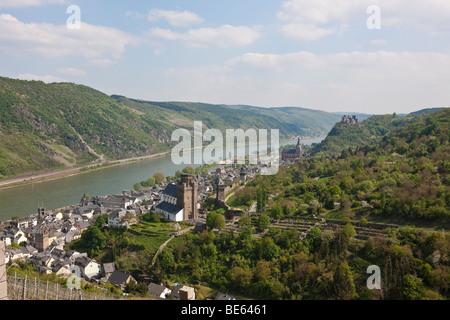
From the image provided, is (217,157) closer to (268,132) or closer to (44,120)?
(44,120)

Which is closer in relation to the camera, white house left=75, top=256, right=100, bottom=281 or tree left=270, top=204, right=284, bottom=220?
white house left=75, top=256, right=100, bottom=281

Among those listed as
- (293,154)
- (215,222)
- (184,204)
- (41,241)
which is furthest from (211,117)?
(215,222)

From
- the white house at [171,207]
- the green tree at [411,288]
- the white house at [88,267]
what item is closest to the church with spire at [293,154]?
the white house at [171,207]

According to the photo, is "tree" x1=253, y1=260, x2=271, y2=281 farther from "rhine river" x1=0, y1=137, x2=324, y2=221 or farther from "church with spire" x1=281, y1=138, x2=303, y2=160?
→ "church with spire" x1=281, y1=138, x2=303, y2=160

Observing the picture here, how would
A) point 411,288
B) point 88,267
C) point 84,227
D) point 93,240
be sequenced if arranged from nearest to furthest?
point 411,288 < point 88,267 < point 93,240 < point 84,227

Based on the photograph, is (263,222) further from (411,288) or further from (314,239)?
(411,288)

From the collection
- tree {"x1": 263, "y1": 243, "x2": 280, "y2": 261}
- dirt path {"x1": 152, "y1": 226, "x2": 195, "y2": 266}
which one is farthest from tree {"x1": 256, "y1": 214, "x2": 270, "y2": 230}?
dirt path {"x1": 152, "y1": 226, "x2": 195, "y2": 266}
